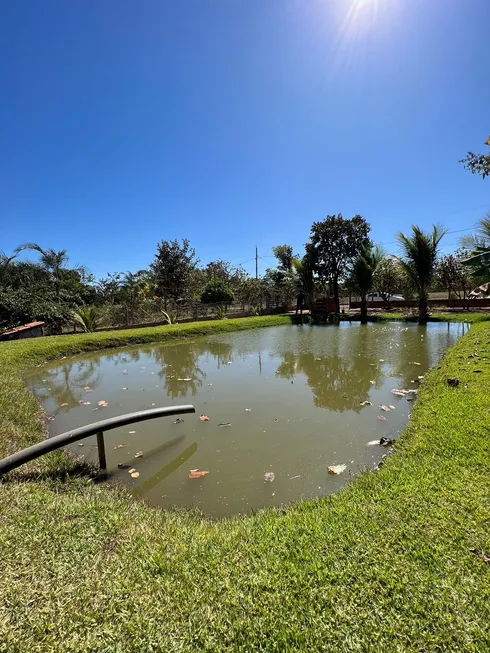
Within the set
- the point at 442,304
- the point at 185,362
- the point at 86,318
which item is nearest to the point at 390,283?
the point at 442,304

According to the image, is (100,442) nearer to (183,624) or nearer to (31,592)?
(31,592)

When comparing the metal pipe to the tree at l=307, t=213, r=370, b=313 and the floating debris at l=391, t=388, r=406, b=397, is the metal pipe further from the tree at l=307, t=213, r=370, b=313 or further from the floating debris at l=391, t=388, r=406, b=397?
the tree at l=307, t=213, r=370, b=313

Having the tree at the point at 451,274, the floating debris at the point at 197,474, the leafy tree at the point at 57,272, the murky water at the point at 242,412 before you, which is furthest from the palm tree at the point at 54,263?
the tree at the point at 451,274

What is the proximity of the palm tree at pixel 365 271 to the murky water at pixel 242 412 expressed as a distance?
28.3ft

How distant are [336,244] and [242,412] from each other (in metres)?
17.5

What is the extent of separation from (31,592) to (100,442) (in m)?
1.66

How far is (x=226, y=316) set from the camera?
19.3m

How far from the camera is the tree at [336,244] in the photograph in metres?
19.4

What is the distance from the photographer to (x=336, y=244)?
64.8 feet

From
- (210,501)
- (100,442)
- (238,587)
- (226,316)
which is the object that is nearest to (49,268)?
(226,316)

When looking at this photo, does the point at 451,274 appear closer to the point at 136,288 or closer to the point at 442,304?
the point at 442,304

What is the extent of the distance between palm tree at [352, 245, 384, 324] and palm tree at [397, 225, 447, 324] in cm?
206

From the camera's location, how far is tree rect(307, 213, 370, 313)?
1939 centimetres

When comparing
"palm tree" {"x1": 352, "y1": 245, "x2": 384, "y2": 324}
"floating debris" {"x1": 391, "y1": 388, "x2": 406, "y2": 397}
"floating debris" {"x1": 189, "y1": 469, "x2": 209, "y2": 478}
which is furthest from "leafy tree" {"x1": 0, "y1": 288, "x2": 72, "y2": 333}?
"palm tree" {"x1": 352, "y1": 245, "x2": 384, "y2": 324}
